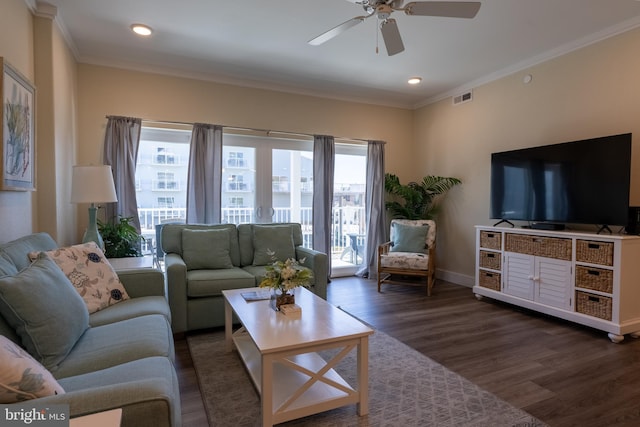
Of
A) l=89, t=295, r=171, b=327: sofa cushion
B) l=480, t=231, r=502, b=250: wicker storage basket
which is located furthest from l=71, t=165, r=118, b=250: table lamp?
l=480, t=231, r=502, b=250: wicker storage basket

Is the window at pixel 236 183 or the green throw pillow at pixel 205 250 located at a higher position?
the window at pixel 236 183

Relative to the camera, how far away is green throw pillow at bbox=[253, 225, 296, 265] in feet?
11.9

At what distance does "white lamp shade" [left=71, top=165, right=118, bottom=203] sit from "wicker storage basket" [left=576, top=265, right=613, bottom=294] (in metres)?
4.14

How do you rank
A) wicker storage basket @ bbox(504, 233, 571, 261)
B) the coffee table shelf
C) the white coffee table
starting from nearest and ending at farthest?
the white coffee table
the coffee table shelf
wicker storage basket @ bbox(504, 233, 571, 261)

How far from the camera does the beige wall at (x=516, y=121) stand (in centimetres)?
311

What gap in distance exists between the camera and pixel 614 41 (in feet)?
10.3

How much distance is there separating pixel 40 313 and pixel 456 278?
460 centimetres

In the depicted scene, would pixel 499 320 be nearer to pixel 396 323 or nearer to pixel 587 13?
pixel 396 323

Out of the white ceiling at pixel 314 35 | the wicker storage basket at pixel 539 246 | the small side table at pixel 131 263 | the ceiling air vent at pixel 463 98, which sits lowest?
the small side table at pixel 131 263

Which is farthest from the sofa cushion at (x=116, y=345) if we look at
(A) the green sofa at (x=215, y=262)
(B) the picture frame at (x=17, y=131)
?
(B) the picture frame at (x=17, y=131)

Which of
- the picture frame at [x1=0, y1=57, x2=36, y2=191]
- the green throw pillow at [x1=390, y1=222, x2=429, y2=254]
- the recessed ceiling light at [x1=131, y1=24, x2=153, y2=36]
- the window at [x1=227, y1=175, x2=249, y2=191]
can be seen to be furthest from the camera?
the green throw pillow at [x1=390, y1=222, x2=429, y2=254]

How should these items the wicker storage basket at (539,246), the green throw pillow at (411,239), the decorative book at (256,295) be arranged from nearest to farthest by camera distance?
the decorative book at (256,295) → the wicker storage basket at (539,246) → the green throw pillow at (411,239)

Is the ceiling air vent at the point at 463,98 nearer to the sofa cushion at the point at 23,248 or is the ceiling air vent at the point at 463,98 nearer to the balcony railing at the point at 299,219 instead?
the balcony railing at the point at 299,219

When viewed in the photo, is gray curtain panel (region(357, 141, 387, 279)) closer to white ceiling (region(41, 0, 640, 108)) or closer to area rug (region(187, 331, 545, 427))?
white ceiling (region(41, 0, 640, 108))
